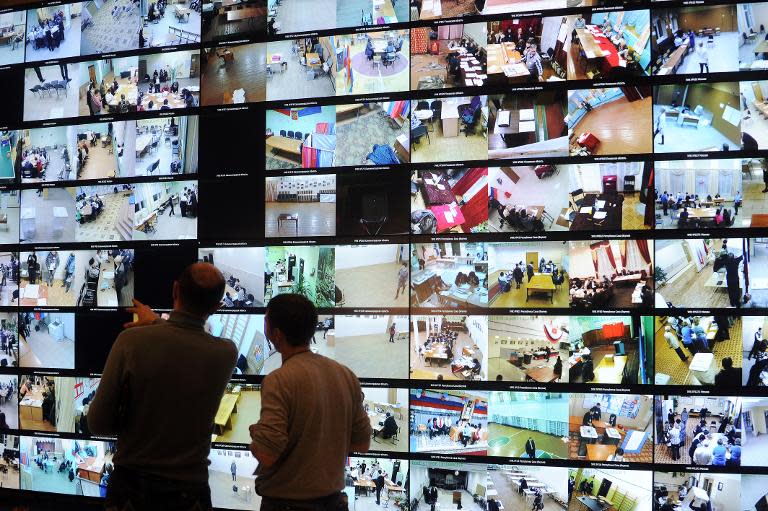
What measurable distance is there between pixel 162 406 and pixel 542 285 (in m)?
2.05

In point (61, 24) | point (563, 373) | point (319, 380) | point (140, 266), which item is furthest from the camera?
point (61, 24)

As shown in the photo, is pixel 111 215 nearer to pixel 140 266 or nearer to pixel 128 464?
pixel 140 266

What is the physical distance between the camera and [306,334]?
6.55 feet

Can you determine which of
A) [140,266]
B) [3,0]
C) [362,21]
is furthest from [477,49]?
[3,0]

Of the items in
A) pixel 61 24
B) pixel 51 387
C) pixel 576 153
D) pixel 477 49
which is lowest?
pixel 51 387

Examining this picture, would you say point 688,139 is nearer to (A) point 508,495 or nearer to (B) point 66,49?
(A) point 508,495

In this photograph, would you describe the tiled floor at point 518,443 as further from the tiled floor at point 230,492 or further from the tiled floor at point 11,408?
the tiled floor at point 11,408

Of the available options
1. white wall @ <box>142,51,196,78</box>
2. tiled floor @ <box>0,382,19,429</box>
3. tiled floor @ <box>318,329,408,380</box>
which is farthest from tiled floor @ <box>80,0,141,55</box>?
tiled floor @ <box>318,329,408,380</box>

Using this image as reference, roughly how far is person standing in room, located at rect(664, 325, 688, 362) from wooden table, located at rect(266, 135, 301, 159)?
2204 millimetres

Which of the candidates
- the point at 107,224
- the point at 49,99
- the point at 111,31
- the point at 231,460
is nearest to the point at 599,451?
the point at 231,460

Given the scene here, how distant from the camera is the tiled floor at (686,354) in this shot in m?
3.16

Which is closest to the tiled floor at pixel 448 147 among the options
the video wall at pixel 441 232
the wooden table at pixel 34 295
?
the video wall at pixel 441 232

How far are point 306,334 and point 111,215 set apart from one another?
2556 millimetres

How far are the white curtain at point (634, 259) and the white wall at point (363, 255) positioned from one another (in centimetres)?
121
